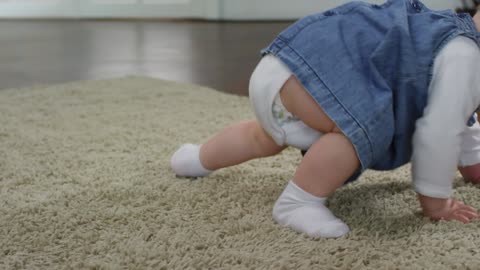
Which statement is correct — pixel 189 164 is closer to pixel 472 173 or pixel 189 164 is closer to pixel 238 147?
pixel 238 147

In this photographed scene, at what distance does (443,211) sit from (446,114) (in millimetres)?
135

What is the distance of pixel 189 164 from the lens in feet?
3.06

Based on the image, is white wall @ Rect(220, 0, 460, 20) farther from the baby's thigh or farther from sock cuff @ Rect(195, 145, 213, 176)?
the baby's thigh

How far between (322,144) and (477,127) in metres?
0.33

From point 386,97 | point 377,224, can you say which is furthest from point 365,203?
point 386,97

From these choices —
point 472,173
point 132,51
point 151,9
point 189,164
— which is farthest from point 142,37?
point 472,173

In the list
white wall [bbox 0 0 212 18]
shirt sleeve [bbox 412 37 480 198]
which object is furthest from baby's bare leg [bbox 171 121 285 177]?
white wall [bbox 0 0 212 18]

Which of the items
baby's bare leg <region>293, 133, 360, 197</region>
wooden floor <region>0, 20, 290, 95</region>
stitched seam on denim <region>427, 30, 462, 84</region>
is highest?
stitched seam on denim <region>427, 30, 462, 84</region>

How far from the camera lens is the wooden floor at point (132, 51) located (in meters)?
2.10

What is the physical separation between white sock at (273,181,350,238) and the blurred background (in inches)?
40.1

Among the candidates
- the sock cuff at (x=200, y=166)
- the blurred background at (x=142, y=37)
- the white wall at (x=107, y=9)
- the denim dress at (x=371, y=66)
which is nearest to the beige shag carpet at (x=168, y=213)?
the sock cuff at (x=200, y=166)

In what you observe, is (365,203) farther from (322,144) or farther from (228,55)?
(228,55)

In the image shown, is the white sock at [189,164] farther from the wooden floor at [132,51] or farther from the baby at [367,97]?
the wooden floor at [132,51]

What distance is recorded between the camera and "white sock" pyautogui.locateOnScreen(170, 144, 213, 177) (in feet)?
3.05
